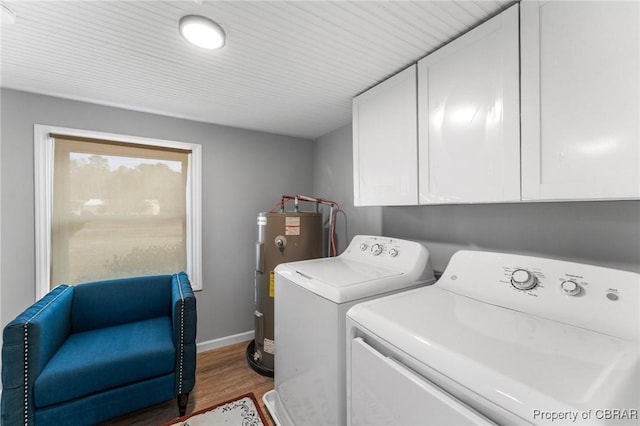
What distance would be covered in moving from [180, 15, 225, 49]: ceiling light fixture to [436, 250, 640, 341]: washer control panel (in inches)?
61.7

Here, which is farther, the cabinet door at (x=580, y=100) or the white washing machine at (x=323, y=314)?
the white washing machine at (x=323, y=314)

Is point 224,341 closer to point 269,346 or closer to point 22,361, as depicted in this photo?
point 269,346

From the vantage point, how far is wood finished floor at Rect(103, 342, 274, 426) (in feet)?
5.60

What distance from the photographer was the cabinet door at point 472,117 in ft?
3.38

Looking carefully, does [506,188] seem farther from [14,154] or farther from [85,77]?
[14,154]

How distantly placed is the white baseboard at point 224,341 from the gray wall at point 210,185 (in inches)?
1.7

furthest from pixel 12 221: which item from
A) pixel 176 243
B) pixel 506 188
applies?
pixel 506 188

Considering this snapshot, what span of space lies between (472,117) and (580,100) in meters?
0.35

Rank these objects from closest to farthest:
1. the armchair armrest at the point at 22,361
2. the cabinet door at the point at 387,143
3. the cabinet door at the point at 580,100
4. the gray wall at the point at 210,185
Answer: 1. the cabinet door at the point at 580,100
2. the armchair armrest at the point at 22,361
3. the cabinet door at the point at 387,143
4. the gray wall at the point at 210,185

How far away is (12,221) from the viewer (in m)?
1.81

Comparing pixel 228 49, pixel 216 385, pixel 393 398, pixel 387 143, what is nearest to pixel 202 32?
pixel 228 49

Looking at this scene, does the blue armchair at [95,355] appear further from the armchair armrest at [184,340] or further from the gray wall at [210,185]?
the gray wall at [210,185]

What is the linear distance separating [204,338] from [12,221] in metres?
1.68

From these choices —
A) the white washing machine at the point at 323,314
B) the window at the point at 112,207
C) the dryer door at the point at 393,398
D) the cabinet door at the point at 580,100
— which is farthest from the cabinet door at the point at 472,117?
the window at the point at 112,207
